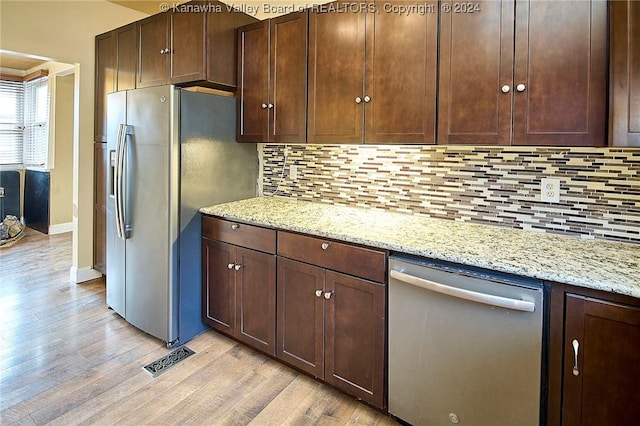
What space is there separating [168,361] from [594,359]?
2.23 m

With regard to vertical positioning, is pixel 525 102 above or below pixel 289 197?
above

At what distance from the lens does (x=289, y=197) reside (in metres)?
3.02

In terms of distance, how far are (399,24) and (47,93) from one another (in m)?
5.78

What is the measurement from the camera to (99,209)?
12.2 feet

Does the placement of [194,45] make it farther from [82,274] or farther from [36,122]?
[36,122]

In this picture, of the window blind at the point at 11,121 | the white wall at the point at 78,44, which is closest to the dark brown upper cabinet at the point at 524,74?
the white wall at the point at 78,44

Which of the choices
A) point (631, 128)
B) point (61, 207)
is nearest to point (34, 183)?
point (61, 207)

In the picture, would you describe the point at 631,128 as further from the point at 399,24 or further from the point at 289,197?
the point at 289,197

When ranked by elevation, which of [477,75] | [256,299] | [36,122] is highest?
[36,122]

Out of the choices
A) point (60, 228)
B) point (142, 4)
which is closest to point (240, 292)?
point (142, 4)

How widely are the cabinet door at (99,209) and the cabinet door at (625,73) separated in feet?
12.4

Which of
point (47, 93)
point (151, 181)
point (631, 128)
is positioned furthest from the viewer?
point (47, 93)

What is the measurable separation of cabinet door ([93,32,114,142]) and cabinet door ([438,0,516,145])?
117 inches

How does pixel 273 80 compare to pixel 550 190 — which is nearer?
pixel 550 190
